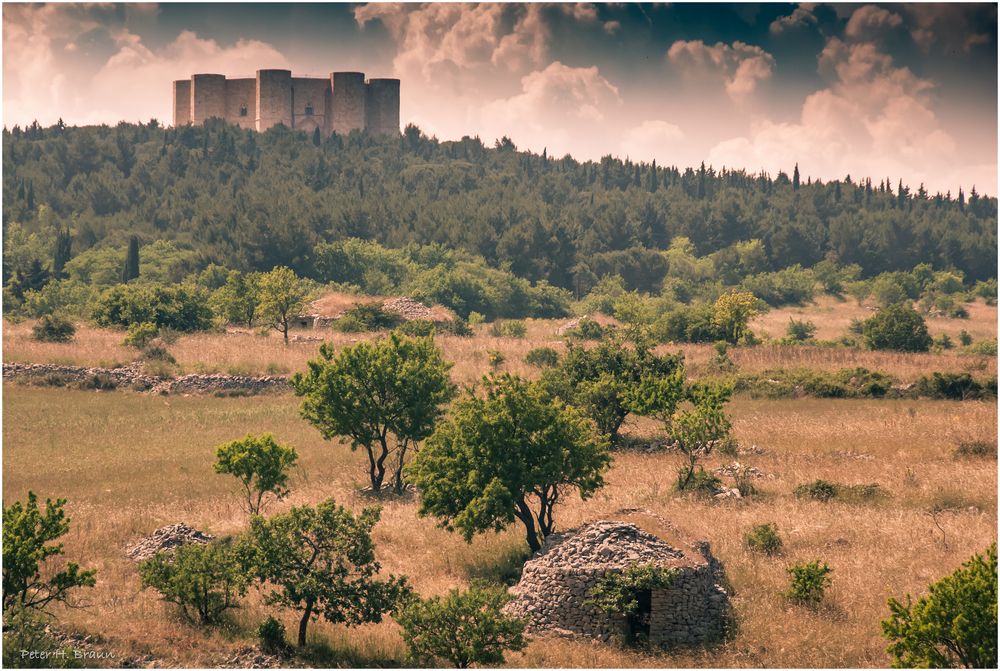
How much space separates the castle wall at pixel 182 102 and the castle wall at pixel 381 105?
21.7m

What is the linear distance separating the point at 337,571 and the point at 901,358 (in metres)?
38.1

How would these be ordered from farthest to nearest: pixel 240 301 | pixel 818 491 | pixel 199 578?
pixel 240 301 < pixel 818 491 < pixel 199 578

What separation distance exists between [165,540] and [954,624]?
52.5 ft

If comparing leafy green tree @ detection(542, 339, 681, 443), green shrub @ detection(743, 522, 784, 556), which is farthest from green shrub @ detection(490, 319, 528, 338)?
green shrub @ detection(743, 522, 784, 556)

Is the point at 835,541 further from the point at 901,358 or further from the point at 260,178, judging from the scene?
the point at 260,178

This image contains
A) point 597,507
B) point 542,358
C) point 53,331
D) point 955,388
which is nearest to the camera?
point 597,507

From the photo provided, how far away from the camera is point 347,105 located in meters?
135

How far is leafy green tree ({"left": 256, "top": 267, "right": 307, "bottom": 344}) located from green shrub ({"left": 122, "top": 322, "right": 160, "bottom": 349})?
21.0 feet

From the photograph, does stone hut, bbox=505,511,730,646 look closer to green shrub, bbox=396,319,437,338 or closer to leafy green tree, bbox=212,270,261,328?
green shrub, bbox=396,319,437,338

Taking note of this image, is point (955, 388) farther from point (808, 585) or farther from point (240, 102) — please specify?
point (240, 102)

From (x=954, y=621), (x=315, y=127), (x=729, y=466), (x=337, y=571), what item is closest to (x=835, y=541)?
(x=729, y=466)

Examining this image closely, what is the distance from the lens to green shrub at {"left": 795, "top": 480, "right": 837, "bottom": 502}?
29.8m

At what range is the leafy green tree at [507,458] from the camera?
80.1 feet

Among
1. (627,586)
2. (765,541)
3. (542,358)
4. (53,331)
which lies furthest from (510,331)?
(627,586)
